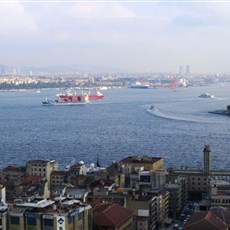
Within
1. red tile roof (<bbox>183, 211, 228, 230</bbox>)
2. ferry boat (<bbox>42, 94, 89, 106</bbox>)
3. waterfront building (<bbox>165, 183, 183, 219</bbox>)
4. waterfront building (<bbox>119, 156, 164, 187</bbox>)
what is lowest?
ferry boat (<bbox>42, 94, 89, 106</bbox>)


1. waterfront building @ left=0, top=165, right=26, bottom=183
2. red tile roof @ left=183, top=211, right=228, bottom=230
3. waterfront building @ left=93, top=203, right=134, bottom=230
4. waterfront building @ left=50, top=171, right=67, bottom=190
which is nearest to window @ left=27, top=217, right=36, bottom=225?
waterfront building @ left=93, top=203, right=134, bottom=230

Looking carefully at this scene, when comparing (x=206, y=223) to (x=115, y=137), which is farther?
(x=115, y=137)

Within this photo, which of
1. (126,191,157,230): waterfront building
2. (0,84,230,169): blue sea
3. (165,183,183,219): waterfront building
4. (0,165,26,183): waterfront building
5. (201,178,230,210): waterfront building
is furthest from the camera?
(0,84,230,169): blue sea

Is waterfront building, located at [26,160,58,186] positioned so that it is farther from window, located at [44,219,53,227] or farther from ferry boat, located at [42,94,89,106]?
ferry boat, located at [42,94,89,106]

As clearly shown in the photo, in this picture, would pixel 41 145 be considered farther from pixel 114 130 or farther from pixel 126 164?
pixel 126 164

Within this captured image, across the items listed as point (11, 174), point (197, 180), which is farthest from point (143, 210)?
point (11, 174)

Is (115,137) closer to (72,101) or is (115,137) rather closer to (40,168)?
(40,168)

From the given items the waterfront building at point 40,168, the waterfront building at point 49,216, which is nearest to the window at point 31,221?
the waterfront building at point 49,216

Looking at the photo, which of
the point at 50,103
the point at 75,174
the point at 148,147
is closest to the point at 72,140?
the point at 148,147

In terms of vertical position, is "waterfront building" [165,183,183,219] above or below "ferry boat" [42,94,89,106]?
above
